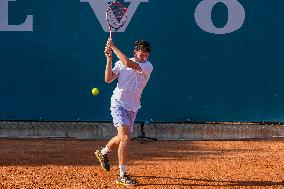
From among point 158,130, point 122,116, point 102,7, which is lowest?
point 122,116

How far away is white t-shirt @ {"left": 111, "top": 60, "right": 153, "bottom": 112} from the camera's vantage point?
5.95 m

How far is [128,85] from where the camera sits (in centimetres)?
595

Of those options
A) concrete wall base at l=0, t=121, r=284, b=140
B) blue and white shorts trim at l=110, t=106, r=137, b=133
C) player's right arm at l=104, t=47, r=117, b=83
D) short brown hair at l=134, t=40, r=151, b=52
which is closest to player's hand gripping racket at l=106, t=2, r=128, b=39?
player's right arm at l=104, t=47, r=117, b=83

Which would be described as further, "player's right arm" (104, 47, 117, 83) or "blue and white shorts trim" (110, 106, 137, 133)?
"blue and white shorts trim" (110, 106, 137, 133)

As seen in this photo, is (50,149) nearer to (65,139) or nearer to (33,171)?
(65,139)

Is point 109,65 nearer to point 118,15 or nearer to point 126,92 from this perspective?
point 126,92

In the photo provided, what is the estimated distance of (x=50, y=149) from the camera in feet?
29.4

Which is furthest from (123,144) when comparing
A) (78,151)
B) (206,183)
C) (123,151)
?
(78,151)

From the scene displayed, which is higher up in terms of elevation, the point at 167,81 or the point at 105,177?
the point at 167,81

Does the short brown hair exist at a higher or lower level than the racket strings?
lower

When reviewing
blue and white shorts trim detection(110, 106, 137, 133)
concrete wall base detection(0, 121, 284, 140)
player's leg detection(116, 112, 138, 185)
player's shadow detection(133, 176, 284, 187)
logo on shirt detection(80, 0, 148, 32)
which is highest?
logo on shirt detection(80, 0, 148, 32)

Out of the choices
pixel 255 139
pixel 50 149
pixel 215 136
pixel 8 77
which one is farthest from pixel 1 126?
pixel 255 139

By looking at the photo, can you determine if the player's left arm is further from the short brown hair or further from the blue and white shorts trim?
the blue and white shorts trim

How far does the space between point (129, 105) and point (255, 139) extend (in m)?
5.06
